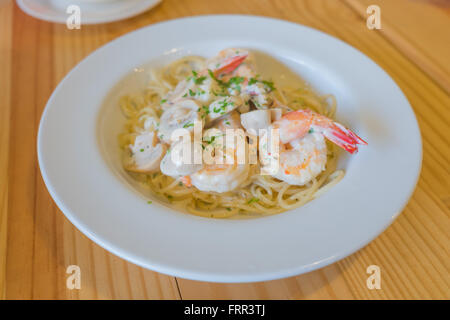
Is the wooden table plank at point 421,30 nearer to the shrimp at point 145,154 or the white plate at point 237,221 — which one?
the white plate at point 237,221

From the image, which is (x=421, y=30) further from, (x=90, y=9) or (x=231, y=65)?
(x=90, y=9)

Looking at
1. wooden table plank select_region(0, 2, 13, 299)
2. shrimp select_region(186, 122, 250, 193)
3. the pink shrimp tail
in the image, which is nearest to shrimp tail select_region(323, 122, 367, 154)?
shrimp select_region(186, 122, 250, 193)

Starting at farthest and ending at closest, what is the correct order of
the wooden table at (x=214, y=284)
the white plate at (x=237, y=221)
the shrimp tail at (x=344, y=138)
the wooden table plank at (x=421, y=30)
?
the wooden table plank at (x=421, y=30), the shrimp tail at (x=344, y=138), the wooden table at (x=214, y=284), the white plate at (x=237, y=221)

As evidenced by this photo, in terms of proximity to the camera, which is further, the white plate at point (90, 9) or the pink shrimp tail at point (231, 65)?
the white plate at point (90, 9)

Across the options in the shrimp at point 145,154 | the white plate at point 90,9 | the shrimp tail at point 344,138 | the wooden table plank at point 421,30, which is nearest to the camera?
the shrimp tail at point 344,138

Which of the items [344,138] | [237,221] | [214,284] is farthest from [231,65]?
[214,284]

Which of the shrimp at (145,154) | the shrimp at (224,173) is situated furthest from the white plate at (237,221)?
the shrimp at (224,173)
